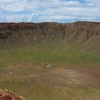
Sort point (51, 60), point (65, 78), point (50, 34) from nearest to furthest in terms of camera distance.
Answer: point (65, 78) < point (51, 60) < point (50, 34)

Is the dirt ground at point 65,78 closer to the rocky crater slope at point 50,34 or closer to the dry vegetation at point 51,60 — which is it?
the dry vegetation at point 51,60

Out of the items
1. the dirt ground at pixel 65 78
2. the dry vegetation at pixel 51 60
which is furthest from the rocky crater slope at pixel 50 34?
the dirt ground at pixel 65 78

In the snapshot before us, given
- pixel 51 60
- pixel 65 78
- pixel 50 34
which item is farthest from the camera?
pixel 50 34

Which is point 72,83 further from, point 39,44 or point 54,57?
point 39,44

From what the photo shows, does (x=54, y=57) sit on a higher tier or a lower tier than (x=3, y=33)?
lower

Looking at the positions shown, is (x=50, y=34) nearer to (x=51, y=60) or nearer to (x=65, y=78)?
(x=51, y=60)

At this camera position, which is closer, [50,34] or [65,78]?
[65,78]

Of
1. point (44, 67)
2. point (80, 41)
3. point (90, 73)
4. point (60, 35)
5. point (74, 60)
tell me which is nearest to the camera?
point (90, 73)

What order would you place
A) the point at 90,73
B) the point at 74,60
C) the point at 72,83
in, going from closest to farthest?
the point at 72,83
the point at 90,73
the point at 74,60

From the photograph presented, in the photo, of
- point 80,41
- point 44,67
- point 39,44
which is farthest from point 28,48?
point 44,67

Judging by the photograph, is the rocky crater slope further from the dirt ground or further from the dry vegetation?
the dirt ground

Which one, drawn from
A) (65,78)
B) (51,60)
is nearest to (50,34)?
→ (51,60)
